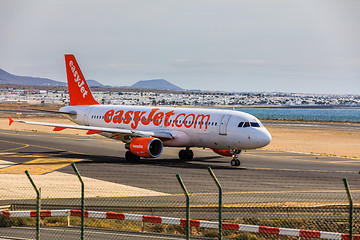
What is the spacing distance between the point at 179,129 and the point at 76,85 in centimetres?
1585

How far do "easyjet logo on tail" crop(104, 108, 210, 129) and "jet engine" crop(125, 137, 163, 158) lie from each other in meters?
2.81

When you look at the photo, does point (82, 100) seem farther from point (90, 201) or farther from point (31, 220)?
point (31, 220)

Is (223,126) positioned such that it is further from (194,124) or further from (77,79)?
(77,79)

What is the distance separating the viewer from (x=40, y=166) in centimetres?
4022

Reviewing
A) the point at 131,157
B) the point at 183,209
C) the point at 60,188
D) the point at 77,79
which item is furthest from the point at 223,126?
the point at 77,79

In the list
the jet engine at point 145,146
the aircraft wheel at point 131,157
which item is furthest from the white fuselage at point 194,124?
the aircraft wheel at point 131,157

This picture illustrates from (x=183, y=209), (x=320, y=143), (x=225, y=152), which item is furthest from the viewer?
(x=320, y=143)

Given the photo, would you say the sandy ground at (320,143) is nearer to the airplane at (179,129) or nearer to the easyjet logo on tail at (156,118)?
the airplane at (179,129)

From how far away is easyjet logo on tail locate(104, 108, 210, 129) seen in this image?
43.6m

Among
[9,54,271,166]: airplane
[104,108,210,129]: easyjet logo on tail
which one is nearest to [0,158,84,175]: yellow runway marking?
[9,54,271,166]: airplane

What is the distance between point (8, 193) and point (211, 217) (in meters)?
12.3

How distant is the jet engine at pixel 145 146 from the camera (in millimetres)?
41525

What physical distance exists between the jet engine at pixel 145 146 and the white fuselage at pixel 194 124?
202cm

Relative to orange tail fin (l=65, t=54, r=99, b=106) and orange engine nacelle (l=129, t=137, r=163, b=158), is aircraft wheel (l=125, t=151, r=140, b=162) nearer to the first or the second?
orange engine nacelle (l=129, t=137, r=163, b=158)
